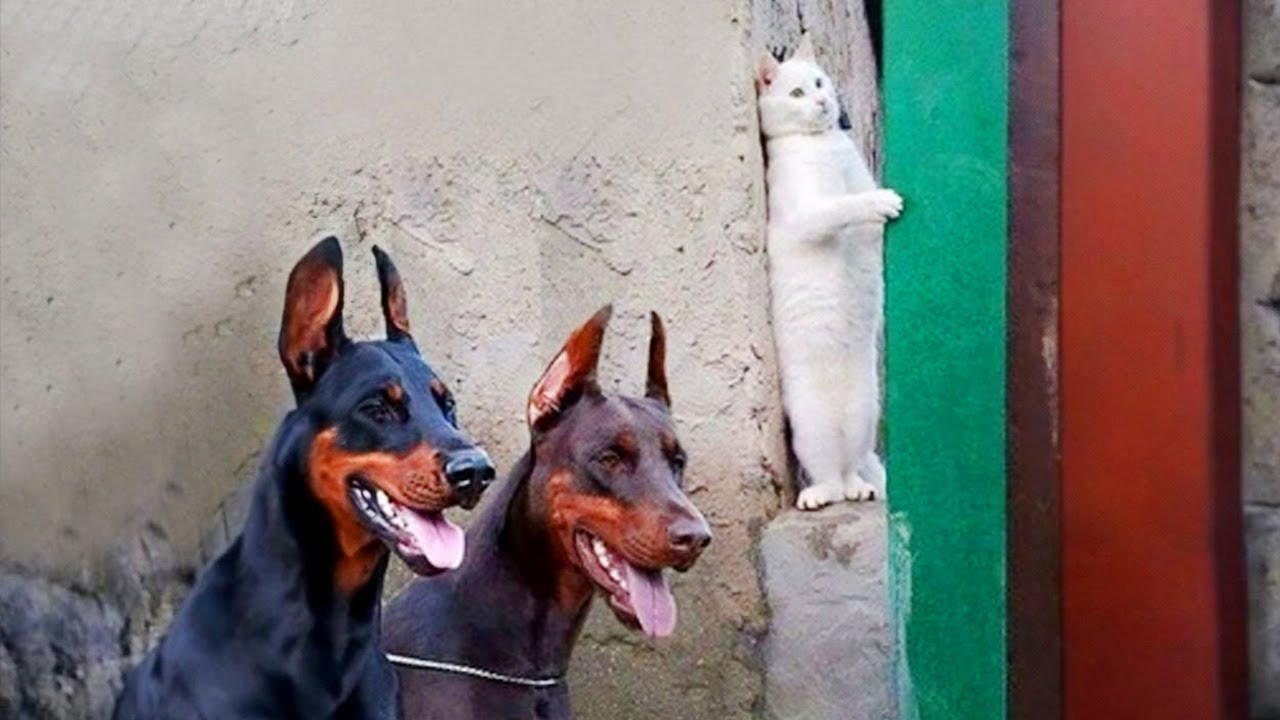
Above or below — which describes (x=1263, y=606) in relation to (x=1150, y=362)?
below

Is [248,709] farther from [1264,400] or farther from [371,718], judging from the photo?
[1264,400]

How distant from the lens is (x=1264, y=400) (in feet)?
13.0

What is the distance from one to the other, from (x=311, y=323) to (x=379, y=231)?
5.28 ft

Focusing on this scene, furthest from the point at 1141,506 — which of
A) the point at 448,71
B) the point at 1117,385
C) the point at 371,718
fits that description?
the point at 448,71

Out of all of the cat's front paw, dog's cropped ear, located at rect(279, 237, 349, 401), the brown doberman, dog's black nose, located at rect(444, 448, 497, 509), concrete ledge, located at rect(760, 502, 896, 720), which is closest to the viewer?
dog's black nose, located at rect(444, 448, 497, 509)

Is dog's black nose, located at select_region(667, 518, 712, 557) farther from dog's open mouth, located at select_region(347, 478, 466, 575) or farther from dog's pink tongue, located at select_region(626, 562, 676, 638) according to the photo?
dog's open mouth, located at select_region(347, 478, 466, 575)

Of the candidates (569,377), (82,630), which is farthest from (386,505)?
(82,630)

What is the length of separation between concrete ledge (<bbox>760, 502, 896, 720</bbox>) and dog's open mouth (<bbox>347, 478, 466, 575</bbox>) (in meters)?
1.53

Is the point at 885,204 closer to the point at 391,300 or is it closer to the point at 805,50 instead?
the point at 805,50

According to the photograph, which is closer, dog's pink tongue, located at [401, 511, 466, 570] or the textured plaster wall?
dog's pink tongue, located at [401, 511, 466, 570]

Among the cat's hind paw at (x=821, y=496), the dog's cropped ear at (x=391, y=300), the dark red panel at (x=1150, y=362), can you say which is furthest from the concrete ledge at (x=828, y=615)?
the dog's cropped ear at (x=391, y=300)

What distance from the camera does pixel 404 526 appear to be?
341 centimetres

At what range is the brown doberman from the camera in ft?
12.6

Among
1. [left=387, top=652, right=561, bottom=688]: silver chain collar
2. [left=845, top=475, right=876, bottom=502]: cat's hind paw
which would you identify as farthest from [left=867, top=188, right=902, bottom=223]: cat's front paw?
[left=387, top=652, right=561, bottom=688]: silver chain collar
